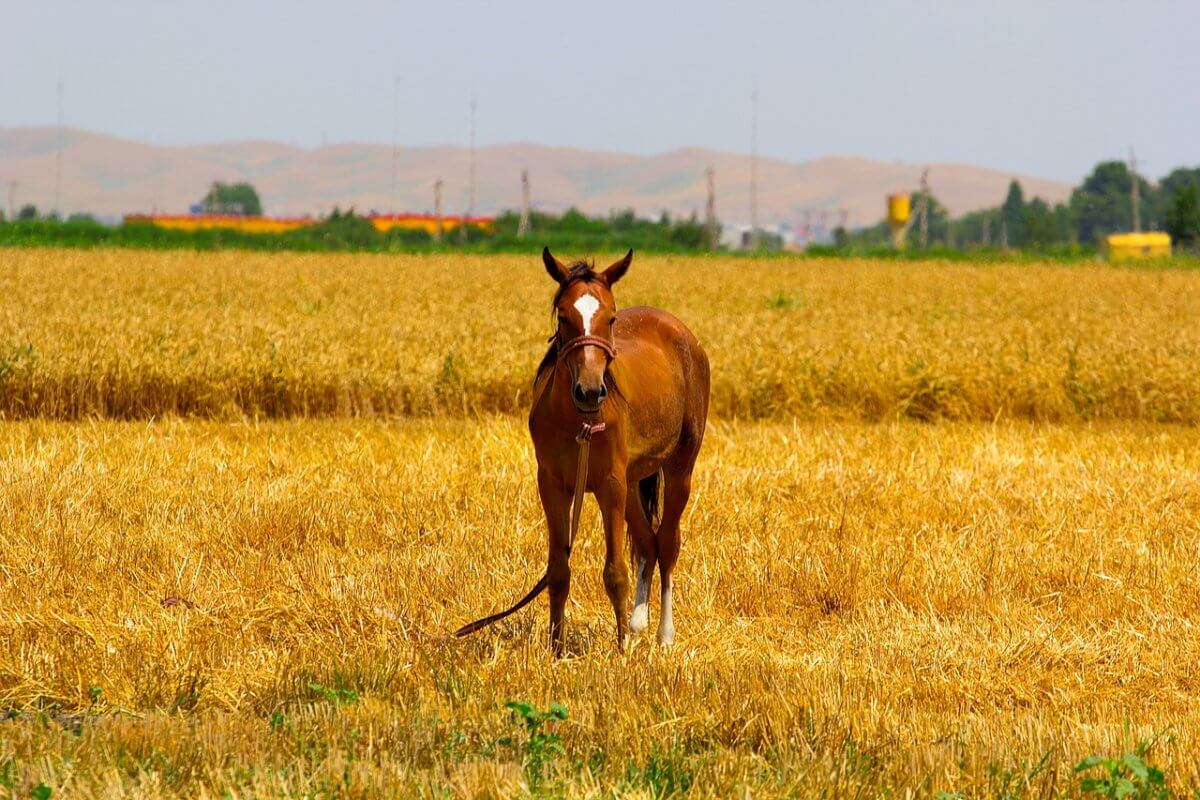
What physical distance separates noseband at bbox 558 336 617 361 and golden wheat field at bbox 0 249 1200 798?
144 cm

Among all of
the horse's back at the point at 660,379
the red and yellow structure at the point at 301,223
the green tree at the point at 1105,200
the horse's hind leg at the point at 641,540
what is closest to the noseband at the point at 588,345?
the horse's back at the point at 660,379

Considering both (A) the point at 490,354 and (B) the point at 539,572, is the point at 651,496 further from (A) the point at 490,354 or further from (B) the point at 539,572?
(A) the point at 490,354

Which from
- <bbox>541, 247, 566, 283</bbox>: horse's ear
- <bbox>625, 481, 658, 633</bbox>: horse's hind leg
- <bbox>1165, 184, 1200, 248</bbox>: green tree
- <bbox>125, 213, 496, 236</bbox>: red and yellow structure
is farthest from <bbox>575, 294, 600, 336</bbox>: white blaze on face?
→ <bbox>1165, 184, 1200, 248</bbox>: green tree

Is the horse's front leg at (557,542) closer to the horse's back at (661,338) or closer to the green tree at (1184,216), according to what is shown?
the horse's back at (661,338)

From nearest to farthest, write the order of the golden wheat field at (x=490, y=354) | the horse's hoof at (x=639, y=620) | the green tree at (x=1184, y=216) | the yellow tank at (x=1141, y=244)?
the horse's hoof at (x=639, y=620) < the golden wheat field at (x=490, y=354) < the yellow tank at (x=1141, y=244) < the green tree at (x=1184, y=216)

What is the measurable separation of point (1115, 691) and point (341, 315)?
1700cm

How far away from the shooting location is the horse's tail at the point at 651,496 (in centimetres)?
814

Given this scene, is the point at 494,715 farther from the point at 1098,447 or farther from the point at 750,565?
the point at 1098,447

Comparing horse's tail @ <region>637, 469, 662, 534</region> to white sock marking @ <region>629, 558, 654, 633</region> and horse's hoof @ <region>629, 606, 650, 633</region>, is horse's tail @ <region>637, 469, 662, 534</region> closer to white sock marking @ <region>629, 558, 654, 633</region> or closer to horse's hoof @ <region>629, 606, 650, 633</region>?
white sock marking @ <region>629, 558, 654, 633</region>

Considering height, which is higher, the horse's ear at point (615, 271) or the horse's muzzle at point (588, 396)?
the horse's ear at point (615, 271)

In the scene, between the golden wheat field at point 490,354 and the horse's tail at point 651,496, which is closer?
the horse's tail at point 651,496

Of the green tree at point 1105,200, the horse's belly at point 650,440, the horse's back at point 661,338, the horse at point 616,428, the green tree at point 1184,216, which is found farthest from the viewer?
the green tree at point 1105,200

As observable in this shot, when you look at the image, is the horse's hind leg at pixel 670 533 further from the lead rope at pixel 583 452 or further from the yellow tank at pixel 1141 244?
the yellow tank at pixel 1141 244

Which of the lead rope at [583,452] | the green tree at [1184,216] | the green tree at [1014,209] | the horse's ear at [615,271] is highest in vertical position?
the green tree at [1014,209]
